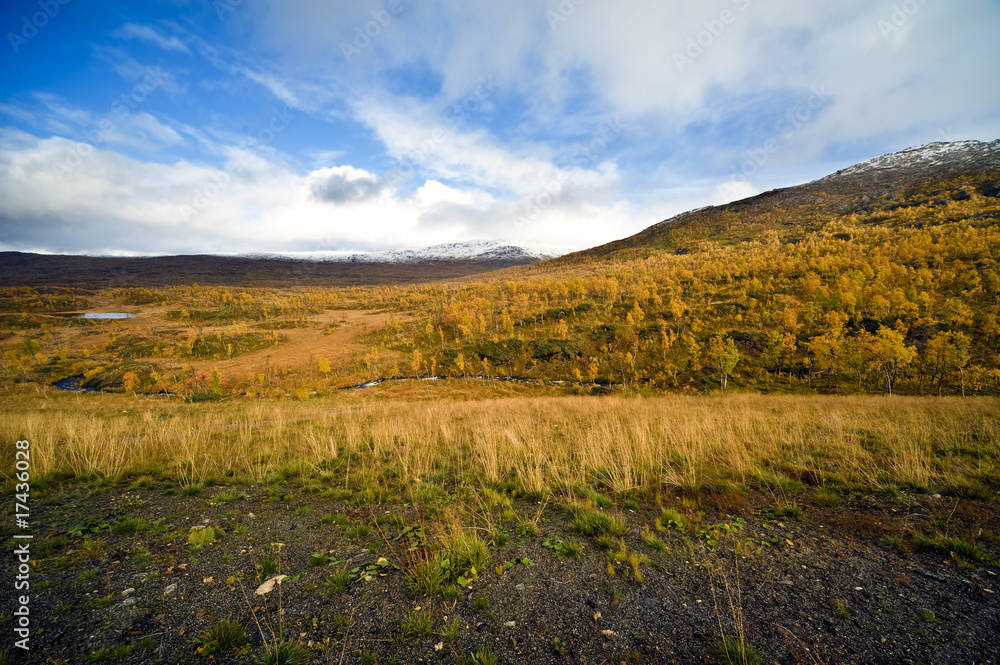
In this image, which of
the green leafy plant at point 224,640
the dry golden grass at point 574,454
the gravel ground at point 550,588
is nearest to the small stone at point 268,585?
the gravel ground at point 550,588

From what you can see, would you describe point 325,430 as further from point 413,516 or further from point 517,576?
point 517,576

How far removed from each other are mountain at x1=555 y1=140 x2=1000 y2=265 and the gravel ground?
581 ft

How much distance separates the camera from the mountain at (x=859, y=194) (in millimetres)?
141150

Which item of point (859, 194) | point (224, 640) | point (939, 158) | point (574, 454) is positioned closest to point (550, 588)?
point (224, 640)

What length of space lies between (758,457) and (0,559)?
12.0m

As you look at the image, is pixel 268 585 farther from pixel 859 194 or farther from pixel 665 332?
pixel 859 194

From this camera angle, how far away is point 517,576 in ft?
13.6

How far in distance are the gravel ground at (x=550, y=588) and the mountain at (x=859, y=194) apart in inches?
6974

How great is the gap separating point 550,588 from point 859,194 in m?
247

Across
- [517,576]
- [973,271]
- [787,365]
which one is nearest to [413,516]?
[517,576]

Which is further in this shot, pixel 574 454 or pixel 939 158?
pixel 939 158

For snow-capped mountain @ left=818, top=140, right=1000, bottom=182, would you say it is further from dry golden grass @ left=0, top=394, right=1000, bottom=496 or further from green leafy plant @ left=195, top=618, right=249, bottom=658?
green leafy plant @ left=195, top=618, right=249, bottom=658

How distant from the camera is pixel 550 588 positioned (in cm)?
395

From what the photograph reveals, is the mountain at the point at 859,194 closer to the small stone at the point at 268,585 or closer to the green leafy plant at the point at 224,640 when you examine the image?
the small stone at the point at 268,585
